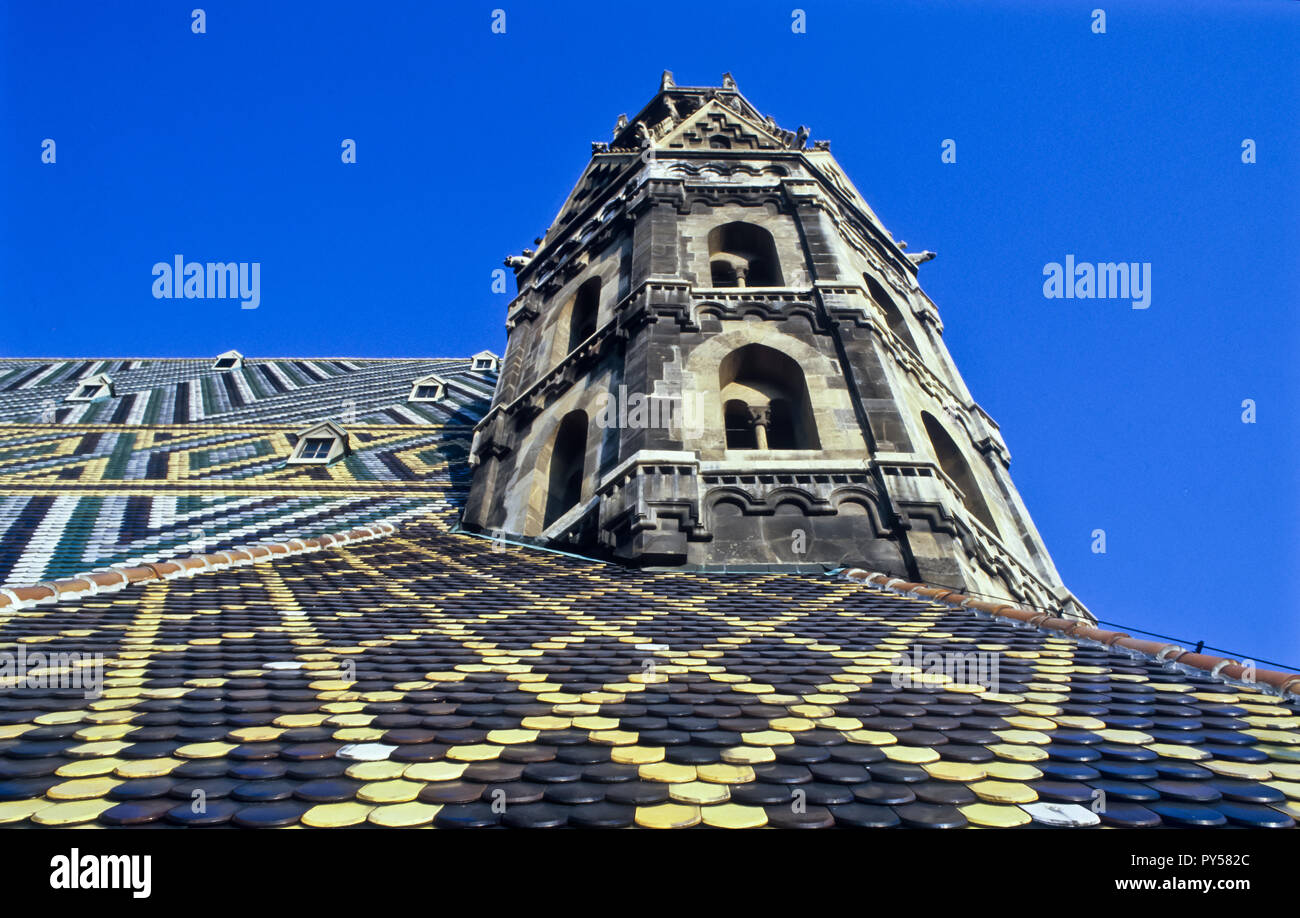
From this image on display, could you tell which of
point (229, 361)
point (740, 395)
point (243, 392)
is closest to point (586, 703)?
point (740, 395)

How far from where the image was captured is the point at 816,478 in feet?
33.6

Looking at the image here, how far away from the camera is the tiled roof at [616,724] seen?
10.4 ft

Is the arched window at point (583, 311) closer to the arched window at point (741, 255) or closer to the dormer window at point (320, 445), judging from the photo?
the arched window at point (741, 255)

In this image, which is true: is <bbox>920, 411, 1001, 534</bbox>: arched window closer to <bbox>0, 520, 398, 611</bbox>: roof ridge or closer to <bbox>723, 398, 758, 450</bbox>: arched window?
<bbox>723, 398, 758, 450</bbox>: arched window

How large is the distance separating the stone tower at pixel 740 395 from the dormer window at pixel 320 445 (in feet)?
12.8

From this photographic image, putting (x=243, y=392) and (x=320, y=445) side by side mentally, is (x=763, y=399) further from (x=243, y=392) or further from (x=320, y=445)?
(x=243, y=392)

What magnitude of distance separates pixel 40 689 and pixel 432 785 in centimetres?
289

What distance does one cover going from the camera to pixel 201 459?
17078 millimetres

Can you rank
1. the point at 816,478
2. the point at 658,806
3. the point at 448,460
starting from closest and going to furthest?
the point at 658,806 → the point at 816,478 → the point at 448,460

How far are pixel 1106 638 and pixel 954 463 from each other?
7.07 meters

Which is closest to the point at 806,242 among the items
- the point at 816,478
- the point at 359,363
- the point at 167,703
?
the point at 816,478

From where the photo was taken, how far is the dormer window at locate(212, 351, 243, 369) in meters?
32.8
